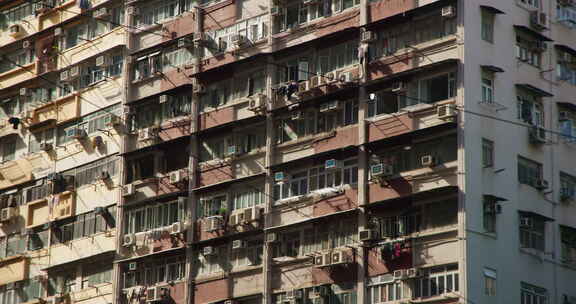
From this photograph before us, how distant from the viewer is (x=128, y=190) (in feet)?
144

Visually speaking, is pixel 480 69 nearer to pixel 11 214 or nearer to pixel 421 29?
pixel 421 29

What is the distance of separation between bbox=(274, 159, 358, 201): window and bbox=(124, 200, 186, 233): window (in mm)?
4054

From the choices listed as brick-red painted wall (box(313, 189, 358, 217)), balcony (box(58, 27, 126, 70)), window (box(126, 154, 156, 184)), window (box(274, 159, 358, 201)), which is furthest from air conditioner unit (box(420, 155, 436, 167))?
balcony (box(58, 27, 126, 70))

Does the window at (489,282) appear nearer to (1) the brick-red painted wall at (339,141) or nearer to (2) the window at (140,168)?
(1) the brick-red painted wall at (339,141)

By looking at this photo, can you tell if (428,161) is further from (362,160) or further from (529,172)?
(529,172)

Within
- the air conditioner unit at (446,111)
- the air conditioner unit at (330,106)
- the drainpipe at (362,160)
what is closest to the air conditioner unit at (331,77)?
the air conditioner unit at (330,106)

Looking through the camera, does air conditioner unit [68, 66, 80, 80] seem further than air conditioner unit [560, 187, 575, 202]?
Yes

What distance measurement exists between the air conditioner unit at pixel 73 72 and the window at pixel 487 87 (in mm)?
16616

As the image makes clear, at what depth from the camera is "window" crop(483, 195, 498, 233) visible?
1409 inches

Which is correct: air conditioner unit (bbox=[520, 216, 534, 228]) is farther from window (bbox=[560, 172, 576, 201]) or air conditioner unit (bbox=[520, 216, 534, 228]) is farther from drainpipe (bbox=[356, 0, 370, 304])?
drainpipe (bbox=[356, 0, 370, 304])

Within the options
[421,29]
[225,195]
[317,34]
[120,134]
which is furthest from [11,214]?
[421,29]

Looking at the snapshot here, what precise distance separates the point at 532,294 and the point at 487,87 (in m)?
5.70

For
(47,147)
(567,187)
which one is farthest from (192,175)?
(567,187)

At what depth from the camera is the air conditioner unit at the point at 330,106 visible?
38.7 m
